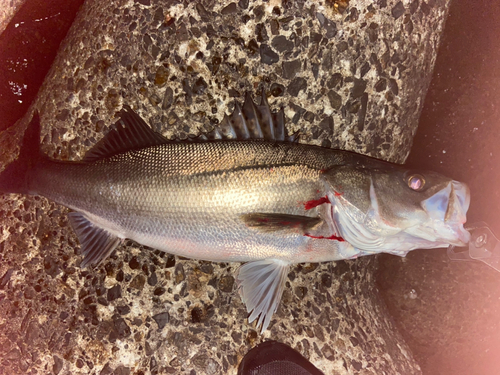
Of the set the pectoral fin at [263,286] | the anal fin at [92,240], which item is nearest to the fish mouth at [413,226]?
the pectoral fin at [263,286]

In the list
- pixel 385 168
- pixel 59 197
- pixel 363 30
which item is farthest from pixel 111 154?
pixel 363 30

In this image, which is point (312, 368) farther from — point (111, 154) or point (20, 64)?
point (20, 64)

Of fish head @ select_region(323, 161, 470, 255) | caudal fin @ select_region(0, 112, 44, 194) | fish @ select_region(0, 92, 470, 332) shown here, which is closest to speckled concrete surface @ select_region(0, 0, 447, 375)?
caudal fin @ select_region(0, 112, 44, 194)

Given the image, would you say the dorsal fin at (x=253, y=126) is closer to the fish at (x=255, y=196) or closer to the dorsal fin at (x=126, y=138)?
the fish at (x=255, y=196)

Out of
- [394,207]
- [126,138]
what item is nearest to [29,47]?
[126,138]

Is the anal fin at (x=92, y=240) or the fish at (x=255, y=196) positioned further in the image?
the anal fin at (x=92, y=240)

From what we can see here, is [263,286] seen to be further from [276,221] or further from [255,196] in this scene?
[255,196]
